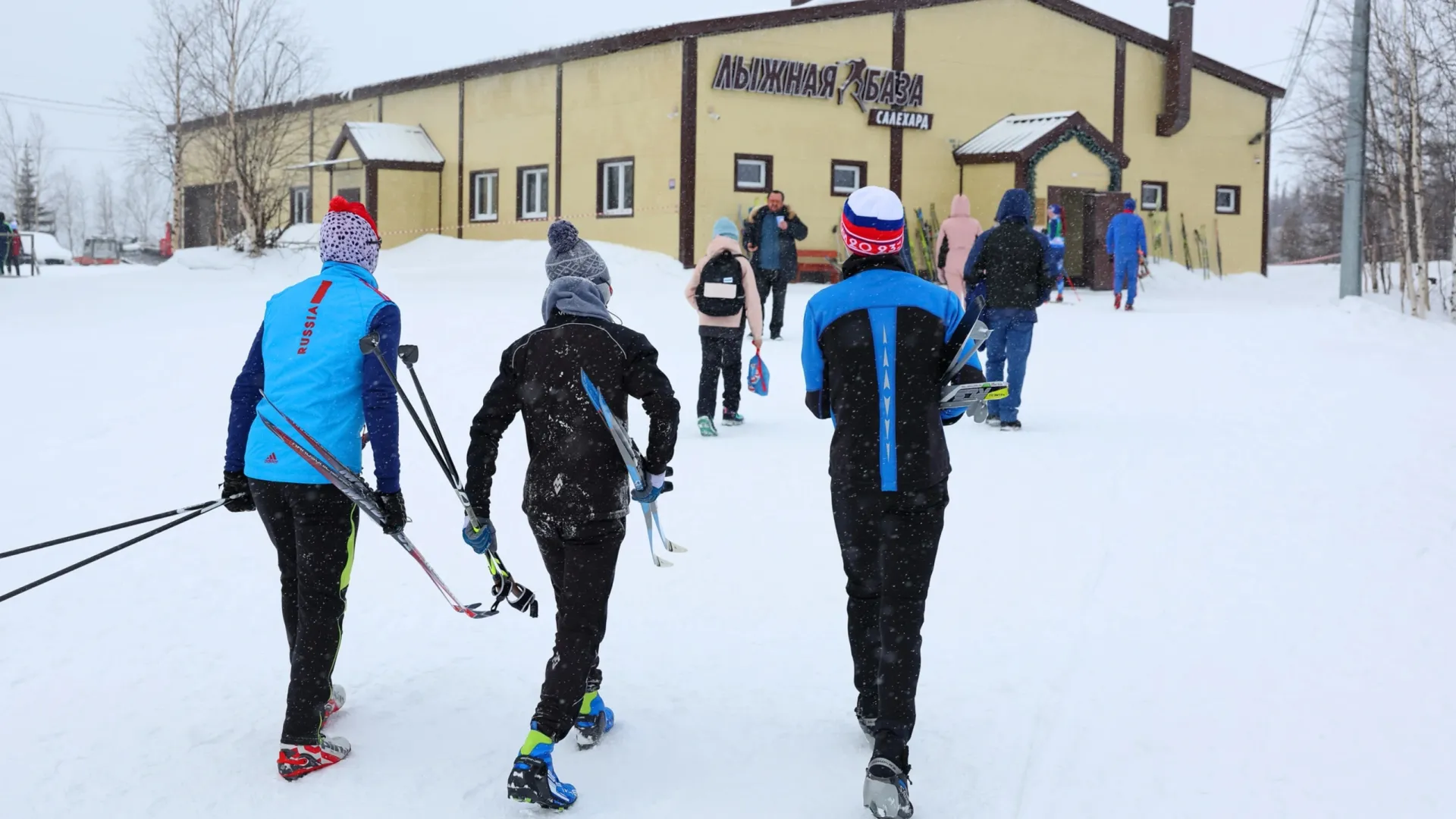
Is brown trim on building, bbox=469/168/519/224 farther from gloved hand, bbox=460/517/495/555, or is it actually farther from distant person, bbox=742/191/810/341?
gloved hand, bbox=460/517/495/555

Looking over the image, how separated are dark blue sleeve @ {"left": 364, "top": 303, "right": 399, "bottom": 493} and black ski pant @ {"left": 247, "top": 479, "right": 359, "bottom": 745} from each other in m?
0.17

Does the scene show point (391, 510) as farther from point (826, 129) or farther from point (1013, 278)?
point (826, 129)

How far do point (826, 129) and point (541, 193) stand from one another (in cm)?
610

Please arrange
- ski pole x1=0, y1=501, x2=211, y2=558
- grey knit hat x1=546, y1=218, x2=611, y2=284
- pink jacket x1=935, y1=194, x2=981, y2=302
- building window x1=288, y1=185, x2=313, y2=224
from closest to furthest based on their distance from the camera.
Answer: ski pole x1=0, y1=501, x2=211, y2=558 → grey knit hat x1=546, y1=218, x2=611, y2=284 → pink jacket x1=935, y1=194, x2=981, y2=302 → building window x1=288, y1=185, x2=313, y2=224

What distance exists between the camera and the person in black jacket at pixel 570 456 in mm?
3746

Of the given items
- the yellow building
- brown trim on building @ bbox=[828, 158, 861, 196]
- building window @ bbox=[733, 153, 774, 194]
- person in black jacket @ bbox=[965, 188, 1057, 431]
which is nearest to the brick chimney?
the yellow building

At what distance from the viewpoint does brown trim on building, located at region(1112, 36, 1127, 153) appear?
89.0 ft

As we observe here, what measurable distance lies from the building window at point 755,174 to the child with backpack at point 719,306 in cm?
1341

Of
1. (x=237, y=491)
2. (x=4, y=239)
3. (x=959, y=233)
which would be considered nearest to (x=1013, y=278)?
(x=959, y=233)

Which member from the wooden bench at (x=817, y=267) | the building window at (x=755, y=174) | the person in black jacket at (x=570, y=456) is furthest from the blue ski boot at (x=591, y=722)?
the building window at (x=755, y=174)

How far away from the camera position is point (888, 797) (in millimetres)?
3549

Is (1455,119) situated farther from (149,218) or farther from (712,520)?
(149,218)

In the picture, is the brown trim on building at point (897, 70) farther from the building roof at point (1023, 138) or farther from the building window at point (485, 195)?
the building window at point (485, 195)

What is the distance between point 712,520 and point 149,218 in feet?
351
